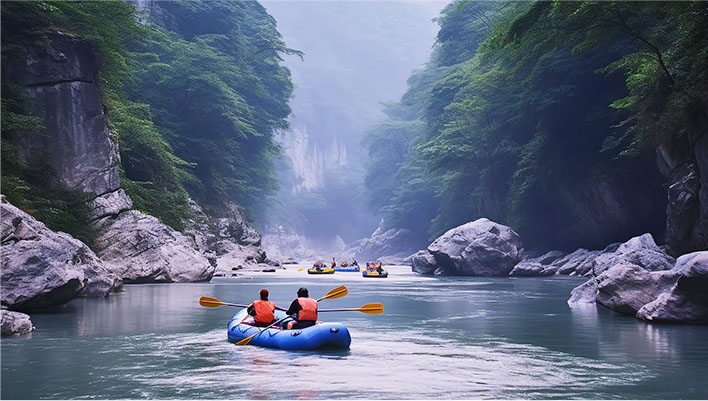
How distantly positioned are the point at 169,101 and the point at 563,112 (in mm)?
24942

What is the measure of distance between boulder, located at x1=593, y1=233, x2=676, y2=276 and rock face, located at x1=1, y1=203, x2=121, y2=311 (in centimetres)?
1262

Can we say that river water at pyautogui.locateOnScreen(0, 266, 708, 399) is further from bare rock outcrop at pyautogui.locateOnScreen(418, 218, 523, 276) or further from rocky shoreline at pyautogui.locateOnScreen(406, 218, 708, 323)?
bare rock outcrop at pyautogui.locateOnScreen(418, 218, 523, 276)

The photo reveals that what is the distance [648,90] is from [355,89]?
4969 inches

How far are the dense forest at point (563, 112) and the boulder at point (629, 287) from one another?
17.8 feet

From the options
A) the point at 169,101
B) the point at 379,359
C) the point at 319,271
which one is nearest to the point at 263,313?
the point at 379,359

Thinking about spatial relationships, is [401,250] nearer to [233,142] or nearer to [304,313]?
[233,142]

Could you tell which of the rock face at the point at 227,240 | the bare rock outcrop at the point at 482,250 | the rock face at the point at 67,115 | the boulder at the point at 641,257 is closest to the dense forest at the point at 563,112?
the boulder at the point at 641,257

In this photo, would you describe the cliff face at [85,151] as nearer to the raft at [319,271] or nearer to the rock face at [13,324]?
the rock face at [13,324]

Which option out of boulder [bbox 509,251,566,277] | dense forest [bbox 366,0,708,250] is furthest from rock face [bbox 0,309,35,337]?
boulder [bbox 509,251,566,277]

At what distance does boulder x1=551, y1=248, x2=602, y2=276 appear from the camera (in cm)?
3095

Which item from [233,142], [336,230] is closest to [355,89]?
[336,230]

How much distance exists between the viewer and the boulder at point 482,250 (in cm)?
3375

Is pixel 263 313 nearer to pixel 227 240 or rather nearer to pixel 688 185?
pixel 688 185

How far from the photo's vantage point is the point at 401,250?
6869 cm
